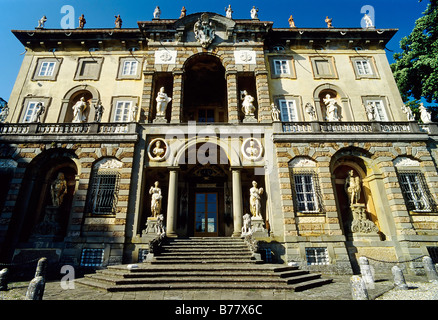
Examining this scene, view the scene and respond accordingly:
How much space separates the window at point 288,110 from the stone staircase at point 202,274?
9.96 meters

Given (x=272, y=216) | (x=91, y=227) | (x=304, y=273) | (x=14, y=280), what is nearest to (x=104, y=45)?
(x=91, y=227)

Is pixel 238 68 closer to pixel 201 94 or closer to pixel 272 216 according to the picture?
pixel 201 94

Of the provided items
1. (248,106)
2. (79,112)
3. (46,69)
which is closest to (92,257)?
(79,112)

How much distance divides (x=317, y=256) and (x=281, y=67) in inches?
555

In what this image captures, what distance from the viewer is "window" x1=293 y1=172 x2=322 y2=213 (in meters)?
14.0

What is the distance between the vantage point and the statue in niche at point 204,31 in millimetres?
18000

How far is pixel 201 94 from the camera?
20250mm

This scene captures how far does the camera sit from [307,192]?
14344mm

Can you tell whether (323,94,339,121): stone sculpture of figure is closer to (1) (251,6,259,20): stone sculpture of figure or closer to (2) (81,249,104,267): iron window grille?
(1) (251,6,259,20): stone sculpture of figure

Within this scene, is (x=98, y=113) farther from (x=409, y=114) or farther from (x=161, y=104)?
(x=409, y=114)

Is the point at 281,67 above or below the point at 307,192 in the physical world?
above

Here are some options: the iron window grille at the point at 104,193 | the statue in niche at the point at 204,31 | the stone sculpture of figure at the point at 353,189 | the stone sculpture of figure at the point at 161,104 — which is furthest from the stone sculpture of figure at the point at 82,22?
the stone sculpture of figure at the point at 353,189

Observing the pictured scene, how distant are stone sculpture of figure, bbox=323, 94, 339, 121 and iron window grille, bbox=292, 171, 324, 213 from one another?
16.2 ft

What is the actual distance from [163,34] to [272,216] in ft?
51.8
